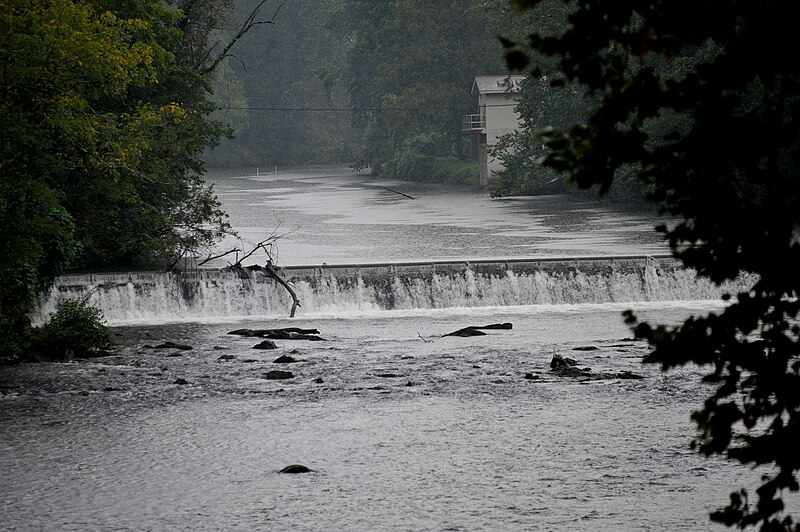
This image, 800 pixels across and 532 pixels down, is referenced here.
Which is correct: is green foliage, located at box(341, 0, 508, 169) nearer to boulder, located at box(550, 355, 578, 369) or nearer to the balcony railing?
the balcony railing

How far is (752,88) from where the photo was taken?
31.8 metres

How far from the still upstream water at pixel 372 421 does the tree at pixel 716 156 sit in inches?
266

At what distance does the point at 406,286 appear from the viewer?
2675cm

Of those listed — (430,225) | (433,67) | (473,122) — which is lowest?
(430,225)

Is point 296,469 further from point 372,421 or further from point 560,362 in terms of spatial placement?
point 560,362

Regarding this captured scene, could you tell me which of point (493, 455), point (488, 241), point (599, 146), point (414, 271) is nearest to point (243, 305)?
point (414, 271)

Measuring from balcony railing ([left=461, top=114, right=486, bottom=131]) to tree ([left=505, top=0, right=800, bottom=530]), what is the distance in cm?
7252

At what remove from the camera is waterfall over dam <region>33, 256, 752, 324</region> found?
26.3 metres

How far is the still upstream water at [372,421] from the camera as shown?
10766 mm

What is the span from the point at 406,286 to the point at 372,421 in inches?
488

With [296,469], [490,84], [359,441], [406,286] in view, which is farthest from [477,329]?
[490,84]

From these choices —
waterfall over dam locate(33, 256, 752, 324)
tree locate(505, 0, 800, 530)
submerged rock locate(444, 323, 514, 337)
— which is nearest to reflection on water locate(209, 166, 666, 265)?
waterfall over dam locate(33, 256, 752, 324)

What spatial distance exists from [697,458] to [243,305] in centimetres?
1556

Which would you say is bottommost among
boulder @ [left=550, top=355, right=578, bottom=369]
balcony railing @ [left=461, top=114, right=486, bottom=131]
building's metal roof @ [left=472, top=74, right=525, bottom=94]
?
boulder @ [left=550, top=355, right=578, bottom=369]
